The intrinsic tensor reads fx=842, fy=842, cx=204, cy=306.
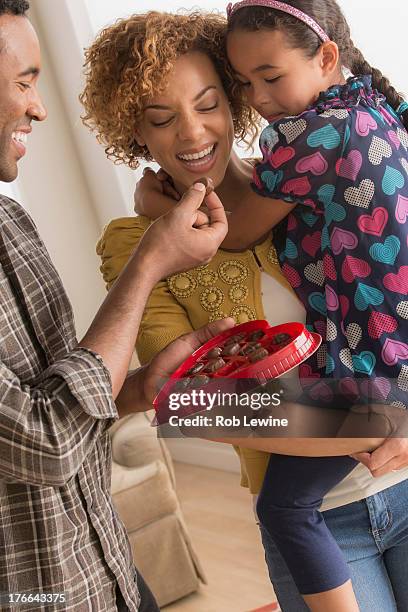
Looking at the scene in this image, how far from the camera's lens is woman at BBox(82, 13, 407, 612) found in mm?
1403

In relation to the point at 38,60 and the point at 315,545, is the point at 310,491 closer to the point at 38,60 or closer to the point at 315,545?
the point at 315,545

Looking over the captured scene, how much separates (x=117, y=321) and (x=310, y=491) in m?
0.48

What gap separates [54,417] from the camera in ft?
3.30

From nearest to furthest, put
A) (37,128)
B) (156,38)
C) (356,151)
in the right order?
(356,151)
(156,38)
(37,128)

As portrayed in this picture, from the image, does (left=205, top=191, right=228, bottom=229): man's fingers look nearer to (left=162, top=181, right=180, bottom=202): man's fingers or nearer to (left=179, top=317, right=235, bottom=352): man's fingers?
(left=179, top=317, right=235, bottom=352): man's fingers

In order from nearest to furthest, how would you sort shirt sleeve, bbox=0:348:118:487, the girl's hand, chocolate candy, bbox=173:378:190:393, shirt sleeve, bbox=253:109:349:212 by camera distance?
1. shirt sleeve, bbox=0:348:118:487
2. chocolate candy, bbox=173:378:190:393
3. shirt sleeve, bbox=253:109:349:212
4. the girl's hand

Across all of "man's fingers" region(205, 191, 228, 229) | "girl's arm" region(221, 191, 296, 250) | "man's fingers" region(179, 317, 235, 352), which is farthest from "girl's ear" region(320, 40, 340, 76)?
"man's fingers" region(179, 317, 235, 352)

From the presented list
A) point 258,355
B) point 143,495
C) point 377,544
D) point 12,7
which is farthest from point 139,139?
point 143,495

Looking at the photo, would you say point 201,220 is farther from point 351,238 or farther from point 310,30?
point 310,30

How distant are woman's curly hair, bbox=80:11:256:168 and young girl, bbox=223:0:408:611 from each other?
0.07 metres

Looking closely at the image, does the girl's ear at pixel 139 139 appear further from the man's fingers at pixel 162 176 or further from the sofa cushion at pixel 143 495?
the sofa cushion at pixel 143 495

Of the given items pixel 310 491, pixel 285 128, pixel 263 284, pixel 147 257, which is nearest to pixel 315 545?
pixel 310 491

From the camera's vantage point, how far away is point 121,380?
1066 millimetres

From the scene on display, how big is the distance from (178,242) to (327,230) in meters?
0.29
